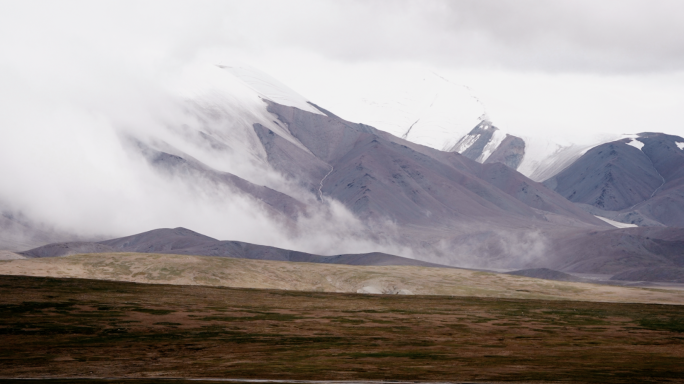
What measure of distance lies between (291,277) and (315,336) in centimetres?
8780

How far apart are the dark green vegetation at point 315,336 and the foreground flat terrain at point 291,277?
2226 cm

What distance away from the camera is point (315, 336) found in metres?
86.6

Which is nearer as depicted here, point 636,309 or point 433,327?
point 433,327

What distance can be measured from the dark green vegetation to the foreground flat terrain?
22264mm

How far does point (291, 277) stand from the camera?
571 feet

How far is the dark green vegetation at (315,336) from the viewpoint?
60.1 metres

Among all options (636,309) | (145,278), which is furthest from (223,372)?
(145,278)

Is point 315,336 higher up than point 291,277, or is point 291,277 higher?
point 291,277

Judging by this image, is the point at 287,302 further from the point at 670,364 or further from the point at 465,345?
the point at 670,364

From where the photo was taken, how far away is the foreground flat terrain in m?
162

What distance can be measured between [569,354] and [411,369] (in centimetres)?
1878

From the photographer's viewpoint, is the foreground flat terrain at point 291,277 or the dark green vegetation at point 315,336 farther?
the foreground flat terrain at point 291,277

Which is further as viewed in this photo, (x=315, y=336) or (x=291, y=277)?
(x=291, y=277)

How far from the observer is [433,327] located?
98125mm
